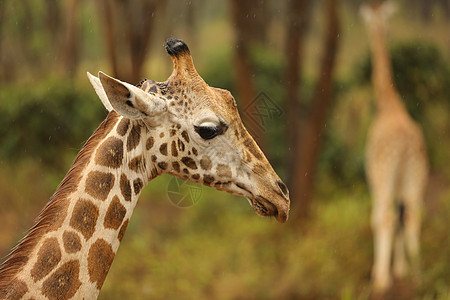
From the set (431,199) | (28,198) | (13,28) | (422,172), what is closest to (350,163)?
(431,199)

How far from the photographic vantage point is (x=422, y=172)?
25.8ft

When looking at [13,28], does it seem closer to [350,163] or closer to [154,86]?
[350,163]

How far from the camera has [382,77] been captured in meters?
8.12

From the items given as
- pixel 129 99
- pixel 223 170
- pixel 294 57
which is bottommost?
pixel 294 57

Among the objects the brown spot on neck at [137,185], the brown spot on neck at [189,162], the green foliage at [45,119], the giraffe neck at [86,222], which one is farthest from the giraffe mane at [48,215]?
the green foliage at [45,119]

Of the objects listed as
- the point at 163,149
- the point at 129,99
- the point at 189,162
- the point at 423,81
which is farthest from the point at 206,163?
the point at 423,81

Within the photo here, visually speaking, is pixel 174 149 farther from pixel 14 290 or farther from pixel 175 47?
pixel 14 290

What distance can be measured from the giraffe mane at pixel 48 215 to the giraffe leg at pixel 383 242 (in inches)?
211

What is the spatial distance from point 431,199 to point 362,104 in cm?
272

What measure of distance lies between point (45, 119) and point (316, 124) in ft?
15.3

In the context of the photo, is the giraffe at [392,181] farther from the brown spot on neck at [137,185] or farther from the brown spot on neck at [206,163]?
the brown spot on neck at [137,185]

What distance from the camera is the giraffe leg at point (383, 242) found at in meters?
7.35

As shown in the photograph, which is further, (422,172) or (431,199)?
(431,199)

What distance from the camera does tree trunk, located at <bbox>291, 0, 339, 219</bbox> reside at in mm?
8475
